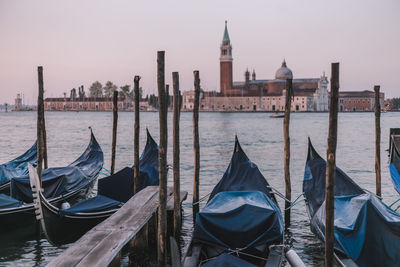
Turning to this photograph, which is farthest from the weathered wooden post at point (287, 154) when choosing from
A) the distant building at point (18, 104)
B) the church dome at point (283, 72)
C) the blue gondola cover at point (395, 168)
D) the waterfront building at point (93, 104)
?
the distant building at point (18, 104)

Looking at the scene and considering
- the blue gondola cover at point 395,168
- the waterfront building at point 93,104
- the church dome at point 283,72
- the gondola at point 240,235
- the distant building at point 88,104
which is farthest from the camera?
the distant building at point 88,104

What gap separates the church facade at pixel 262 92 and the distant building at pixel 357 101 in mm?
8606

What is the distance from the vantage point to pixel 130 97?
9175cm

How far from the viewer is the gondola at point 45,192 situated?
535 centimetres

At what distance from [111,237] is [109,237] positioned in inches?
0.6

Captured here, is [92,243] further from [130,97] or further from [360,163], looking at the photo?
[130,97]

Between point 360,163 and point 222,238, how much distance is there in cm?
Answer: 1040

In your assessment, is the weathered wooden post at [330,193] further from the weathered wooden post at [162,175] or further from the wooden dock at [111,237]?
the wooden dock at [111,237]

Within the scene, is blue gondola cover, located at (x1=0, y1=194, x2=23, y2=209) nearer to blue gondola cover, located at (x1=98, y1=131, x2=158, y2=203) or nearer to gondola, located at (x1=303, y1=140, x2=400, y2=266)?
blue gondola cover, located at (x1=98, y1=131, x2=158, y2=203)

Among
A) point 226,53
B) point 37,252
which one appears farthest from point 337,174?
point 226,53

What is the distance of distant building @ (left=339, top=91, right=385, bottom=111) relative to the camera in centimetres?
8169

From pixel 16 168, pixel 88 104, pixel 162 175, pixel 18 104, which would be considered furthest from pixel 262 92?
pixel 162 175

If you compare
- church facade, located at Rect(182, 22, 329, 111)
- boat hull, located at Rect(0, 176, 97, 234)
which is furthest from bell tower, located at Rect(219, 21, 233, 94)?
boat hull, located at Rect(0, 176, 97, 234)

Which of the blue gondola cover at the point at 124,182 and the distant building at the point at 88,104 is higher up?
the distant building at the point at 88,104
